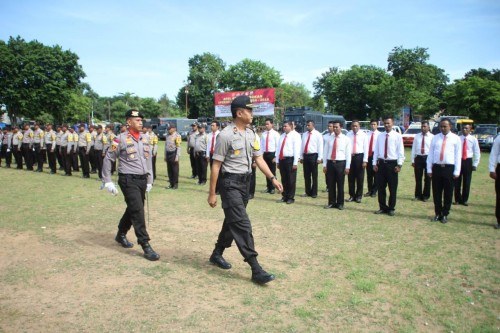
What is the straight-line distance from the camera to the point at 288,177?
9.95 meters

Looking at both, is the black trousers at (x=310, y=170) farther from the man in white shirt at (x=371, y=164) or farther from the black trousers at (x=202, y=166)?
the black trousers at (x=202, y=166)

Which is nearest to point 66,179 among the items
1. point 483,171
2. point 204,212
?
point 204,212

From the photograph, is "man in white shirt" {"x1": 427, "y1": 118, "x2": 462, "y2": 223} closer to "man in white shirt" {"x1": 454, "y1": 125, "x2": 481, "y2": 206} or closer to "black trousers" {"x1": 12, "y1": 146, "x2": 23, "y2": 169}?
"man in white shirt" {"x1": 454, "y1": 125, "x2": 481, "y2": 206}

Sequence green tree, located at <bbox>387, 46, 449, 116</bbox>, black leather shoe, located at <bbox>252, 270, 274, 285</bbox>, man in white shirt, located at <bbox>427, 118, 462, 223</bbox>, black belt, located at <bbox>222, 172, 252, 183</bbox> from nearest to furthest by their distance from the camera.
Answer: black leather shoe, located at <bbox>252, 270, 274, 285</bbox>, black belt, located at <bbox>222, 172, 252, 183</bbox>, man in white shirt, located at <bbox>427, 118, 462, 223</bbox>, green tree, located at <bbox>387, 46, 449, 116</bbox>

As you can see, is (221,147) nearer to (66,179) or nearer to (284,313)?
(284,313)

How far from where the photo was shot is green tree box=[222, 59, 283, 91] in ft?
200

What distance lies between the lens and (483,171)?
→ 16375mm

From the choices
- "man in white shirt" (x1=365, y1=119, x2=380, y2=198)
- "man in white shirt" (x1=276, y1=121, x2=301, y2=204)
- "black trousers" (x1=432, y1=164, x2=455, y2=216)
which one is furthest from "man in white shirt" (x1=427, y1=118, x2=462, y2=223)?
"man in white shirt" (x1=276, y1=121, x2=301, y2=204)

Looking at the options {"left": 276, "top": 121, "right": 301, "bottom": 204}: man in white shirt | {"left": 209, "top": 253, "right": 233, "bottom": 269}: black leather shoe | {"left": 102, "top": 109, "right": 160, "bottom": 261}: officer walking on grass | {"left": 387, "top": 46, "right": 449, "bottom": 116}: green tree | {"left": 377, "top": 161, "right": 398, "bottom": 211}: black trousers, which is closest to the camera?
{"left": 209, "top": 253, "right": 233, "bottom": 269}: black leather shoe

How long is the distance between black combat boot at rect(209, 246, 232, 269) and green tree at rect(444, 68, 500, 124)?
134 ft

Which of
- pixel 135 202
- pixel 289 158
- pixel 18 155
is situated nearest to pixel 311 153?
pixel 289 158

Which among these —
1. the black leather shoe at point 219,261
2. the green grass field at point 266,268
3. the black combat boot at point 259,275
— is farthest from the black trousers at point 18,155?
the black combat boot at point 259,275

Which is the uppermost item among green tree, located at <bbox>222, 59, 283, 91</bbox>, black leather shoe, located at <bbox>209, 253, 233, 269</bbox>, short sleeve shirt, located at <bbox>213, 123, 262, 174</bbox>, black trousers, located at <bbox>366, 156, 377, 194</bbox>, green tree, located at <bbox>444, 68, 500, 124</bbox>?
green tree, located at <bbox>222, 59, 283, 91</bbox>

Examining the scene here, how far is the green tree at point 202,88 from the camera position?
62156 millimetres
